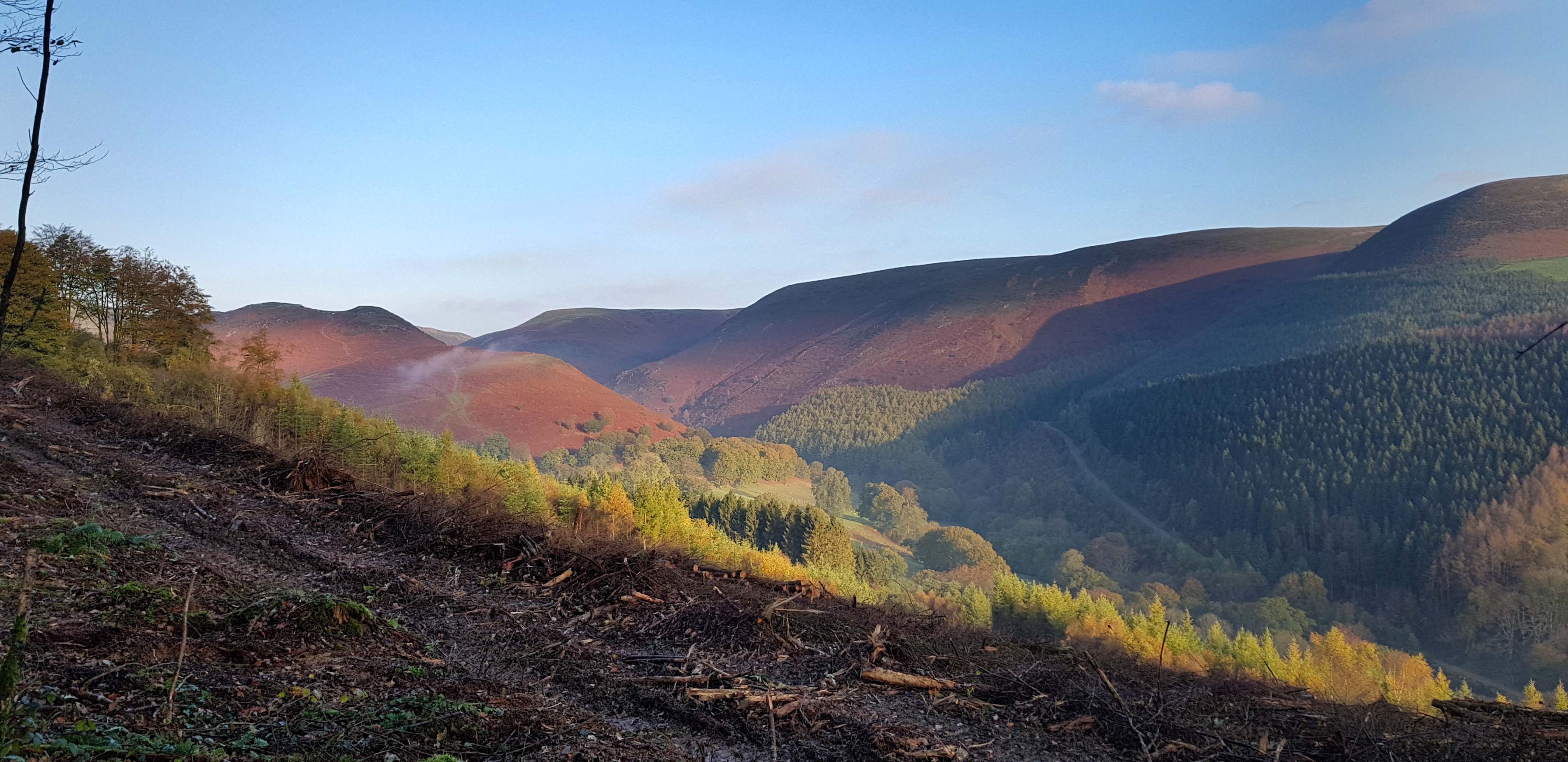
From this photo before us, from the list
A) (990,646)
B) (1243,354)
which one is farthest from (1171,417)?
(990,646)

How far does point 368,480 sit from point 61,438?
16.1ft

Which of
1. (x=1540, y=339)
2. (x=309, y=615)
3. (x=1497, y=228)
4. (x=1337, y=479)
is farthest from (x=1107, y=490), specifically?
(x=1540, y=339)

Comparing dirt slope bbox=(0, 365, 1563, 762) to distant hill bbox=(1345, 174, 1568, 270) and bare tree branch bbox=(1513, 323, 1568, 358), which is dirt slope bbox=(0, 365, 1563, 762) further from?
distant hill bbox=(1345, 174, 1568, 270)

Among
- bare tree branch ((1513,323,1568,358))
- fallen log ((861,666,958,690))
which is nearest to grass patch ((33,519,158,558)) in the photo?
fallen log ((861,666,958,690))

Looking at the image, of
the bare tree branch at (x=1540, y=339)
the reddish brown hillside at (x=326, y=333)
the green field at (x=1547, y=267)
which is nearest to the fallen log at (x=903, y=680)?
the bare tree branch at (x=1540, y=339)

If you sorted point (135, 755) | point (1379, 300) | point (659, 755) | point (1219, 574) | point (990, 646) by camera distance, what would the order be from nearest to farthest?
point (135, 755)
point (659, 755)
point (990, 646)
point (1219, 574)
point (1379, 300)

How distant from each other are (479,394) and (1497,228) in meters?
228

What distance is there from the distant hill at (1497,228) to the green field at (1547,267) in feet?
10.8

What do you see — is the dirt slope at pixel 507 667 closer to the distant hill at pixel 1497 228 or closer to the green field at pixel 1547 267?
the green field at pixel 1547 267

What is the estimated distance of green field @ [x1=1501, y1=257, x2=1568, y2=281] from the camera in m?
150

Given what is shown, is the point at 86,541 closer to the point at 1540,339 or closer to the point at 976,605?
the point at 1540,339

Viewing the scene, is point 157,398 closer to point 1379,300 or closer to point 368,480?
point 368,480

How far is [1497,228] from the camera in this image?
593ft

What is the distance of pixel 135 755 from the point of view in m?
3.83
